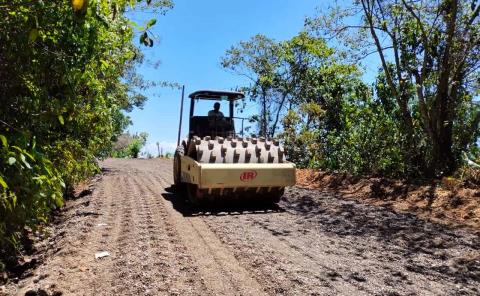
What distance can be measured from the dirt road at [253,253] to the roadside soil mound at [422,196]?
0.77 metres

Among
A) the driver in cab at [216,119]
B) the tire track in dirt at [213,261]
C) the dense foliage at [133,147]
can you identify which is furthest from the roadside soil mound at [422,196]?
the dense foliage at [133,147]

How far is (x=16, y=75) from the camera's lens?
4.64 m

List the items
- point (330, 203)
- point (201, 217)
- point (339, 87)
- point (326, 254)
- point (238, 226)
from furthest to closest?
point (339, 87)
point (330, 203)
point (201, 217)
point (238, 226)
point (326, 254)

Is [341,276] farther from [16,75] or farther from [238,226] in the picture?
[16,75]

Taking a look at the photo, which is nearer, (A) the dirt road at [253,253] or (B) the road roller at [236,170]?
(A) the dirt road at [253,253]

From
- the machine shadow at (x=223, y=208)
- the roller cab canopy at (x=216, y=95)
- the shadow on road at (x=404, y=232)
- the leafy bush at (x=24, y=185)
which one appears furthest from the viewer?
the roller cab canopy at (x=216, y=95)

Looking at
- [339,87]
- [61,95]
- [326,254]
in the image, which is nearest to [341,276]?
[326,254]

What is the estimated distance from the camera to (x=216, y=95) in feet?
34.1

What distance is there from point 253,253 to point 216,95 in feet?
18.1

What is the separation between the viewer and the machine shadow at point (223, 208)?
8.22m

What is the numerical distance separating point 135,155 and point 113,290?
36.3 metres

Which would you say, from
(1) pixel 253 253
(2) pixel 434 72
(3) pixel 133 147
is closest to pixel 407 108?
(2) pixel 434 72

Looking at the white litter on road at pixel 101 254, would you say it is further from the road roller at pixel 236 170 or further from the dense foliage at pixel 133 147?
the dense foliage at pixel 133 147

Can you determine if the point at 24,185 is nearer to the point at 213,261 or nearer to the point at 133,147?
the point at 213,261
